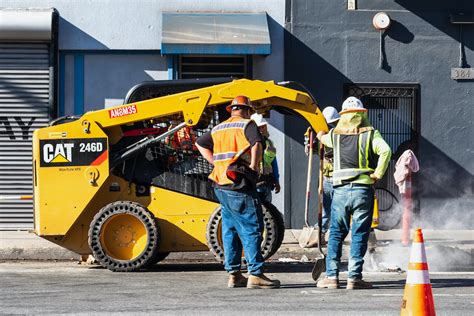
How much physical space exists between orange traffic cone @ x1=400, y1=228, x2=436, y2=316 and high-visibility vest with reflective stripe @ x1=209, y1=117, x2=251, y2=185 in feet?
7.96

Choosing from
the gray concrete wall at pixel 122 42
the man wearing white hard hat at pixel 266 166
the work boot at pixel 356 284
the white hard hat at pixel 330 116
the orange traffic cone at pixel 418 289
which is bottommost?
the work boot at pixel 356 284

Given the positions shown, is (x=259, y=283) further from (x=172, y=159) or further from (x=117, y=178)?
(x=117, y=178)

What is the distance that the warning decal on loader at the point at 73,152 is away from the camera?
491 inches

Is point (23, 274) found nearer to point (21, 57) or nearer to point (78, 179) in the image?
point (78, 179)

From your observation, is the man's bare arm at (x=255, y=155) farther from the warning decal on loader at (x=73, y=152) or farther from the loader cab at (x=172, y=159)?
the warning decal on loader at (x=73, y=152)

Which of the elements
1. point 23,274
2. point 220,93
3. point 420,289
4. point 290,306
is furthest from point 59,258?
point 420,289

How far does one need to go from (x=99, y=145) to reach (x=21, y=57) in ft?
18.0

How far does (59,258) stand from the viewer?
569 inches

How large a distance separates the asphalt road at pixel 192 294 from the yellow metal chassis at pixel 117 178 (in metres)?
0.47

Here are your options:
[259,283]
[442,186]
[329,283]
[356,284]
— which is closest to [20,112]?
[442,186]

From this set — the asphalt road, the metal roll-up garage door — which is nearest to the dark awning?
the metal roll-up garage door

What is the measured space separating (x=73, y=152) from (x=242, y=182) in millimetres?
2609

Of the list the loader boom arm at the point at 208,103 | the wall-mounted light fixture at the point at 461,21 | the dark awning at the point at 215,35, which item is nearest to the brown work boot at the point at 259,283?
the loader boom arm at the point at 208,103

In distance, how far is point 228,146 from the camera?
35.2 ft
